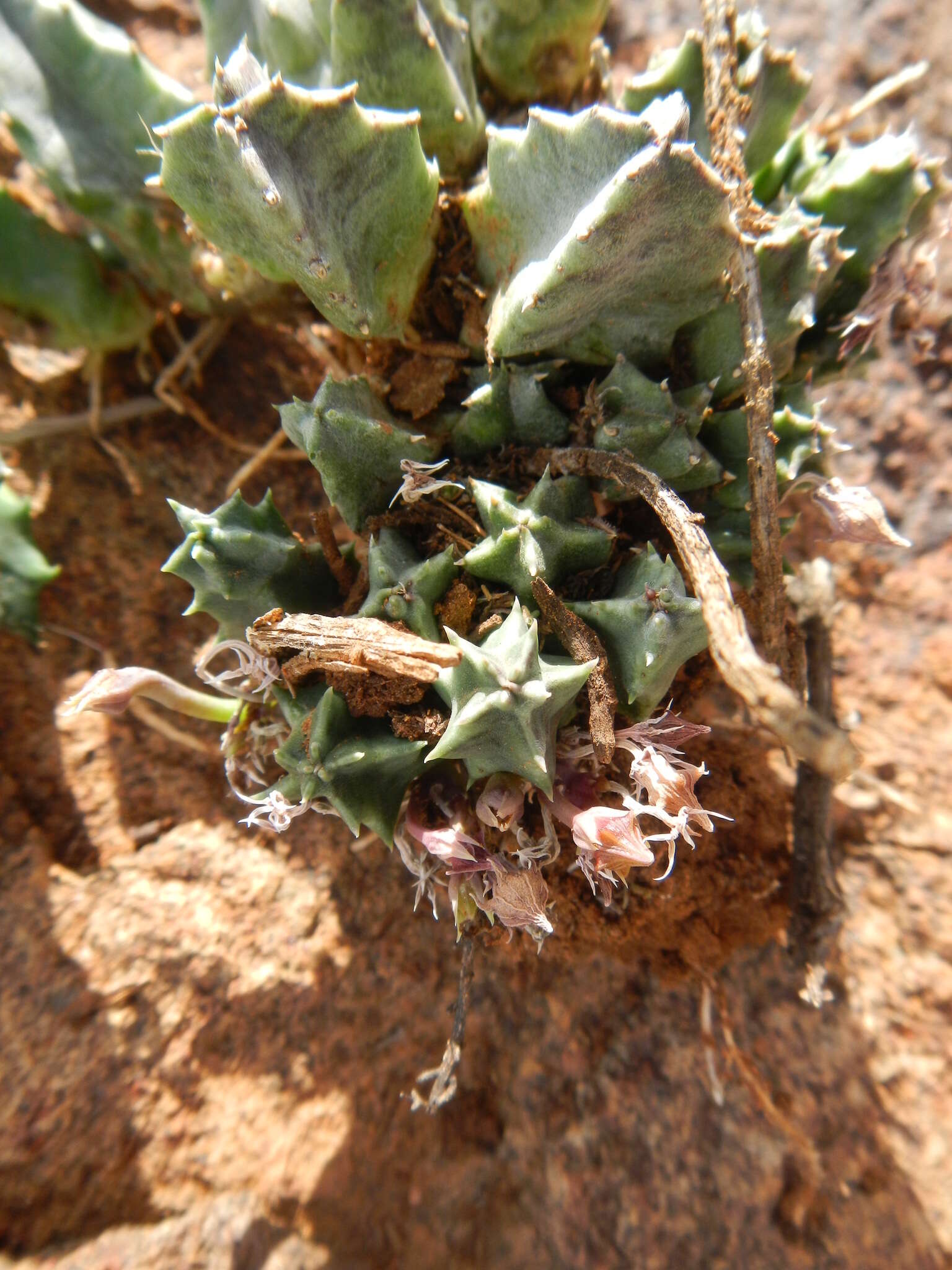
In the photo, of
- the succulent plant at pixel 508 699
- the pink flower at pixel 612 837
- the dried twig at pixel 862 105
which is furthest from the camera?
the dried twig at pixel 862 105

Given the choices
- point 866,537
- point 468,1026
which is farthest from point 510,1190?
point 866,537

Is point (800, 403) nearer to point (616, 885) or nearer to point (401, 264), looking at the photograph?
point (401, 264)

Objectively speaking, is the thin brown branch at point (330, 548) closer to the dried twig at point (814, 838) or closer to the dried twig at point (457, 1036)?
the dried twig at point (457, 1036)

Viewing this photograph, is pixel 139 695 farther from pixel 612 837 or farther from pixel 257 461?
pixel 612 837

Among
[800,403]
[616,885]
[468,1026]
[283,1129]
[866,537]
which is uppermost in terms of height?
[800,403]

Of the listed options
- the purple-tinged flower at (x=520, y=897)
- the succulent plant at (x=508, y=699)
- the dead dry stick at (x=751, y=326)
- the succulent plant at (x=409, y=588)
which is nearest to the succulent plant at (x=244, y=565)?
the succulent plant at (x=409, y=588)
